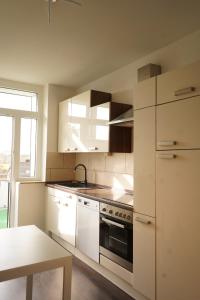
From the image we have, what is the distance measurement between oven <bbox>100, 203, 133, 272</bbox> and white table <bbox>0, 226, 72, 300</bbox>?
895 mm

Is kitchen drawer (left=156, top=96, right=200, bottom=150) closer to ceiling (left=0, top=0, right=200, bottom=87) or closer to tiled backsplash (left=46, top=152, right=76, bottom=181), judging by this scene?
ceiling (left=0, top=0, right=200, bottom=87)

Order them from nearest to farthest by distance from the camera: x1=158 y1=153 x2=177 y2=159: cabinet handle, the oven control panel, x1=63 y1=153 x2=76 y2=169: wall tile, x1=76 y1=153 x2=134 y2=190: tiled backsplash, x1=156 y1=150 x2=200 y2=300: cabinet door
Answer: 1. x1=156 y1=150 x2=200 y2=300: cabinet door
2. x1=158 y1=153 x2=177 y2=159: cabinet handle
3. the oven control panel
4. x1=76 y1=153 x2=134 y2=190: tiled backsplash
5. x1=63 y1=153 x2=76 y2=169: wall tile

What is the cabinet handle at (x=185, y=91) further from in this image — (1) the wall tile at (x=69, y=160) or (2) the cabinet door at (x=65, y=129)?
(1) the wall tile at (x=69, y=160)

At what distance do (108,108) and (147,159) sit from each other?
109 centimetres

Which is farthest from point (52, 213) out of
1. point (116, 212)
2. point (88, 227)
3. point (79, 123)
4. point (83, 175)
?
point (116, 212)

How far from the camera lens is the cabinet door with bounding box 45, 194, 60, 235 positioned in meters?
Result: 3.77

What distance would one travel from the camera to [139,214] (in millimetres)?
2256

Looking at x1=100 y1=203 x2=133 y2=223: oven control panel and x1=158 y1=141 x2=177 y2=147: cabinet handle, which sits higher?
x1=158 y1=141 x2=177 y2=147: cabinet handle

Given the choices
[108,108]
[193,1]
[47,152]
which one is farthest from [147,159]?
[47,152]

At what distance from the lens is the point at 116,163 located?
346 cm

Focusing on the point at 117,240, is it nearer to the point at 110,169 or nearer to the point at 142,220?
the point at 142,220

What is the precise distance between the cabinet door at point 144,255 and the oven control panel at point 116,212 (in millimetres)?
81

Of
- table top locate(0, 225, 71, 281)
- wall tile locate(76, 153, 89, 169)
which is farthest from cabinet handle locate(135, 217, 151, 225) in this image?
wall tile locate(76, 153, 89, 169)

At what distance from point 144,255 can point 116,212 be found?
48 cm
